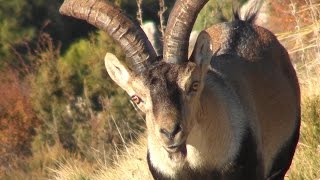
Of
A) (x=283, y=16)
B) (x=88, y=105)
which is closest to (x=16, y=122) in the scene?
(x=88, y=105)

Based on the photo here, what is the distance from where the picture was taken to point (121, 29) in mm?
7039

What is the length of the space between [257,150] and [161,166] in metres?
0.85

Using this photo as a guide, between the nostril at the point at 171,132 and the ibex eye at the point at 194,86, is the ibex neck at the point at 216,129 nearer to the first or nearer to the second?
the ibex eye at the point at 194,86

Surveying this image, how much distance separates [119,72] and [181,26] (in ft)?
1.96

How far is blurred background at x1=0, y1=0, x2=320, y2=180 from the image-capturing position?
12.1 m

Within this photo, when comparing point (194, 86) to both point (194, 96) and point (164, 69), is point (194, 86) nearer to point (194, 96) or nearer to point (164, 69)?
point (194, 96)

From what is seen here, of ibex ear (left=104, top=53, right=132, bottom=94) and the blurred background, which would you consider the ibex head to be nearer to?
ibex ear (left=104, top=53, right=132, bottom=94)

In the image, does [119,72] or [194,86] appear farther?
[119,72]

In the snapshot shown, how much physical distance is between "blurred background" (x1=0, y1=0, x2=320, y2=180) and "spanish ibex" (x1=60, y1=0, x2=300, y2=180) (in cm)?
177

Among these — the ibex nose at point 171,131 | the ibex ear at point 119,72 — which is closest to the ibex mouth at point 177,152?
the ibex nose at point 171,131

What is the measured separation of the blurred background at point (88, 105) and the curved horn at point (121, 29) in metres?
2.92

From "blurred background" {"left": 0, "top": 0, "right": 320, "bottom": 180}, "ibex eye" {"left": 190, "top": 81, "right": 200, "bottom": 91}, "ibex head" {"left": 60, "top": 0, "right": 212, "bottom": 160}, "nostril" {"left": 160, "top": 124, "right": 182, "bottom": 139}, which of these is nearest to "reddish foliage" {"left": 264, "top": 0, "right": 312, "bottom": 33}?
"blurred background" {"left": 0, "top": 0, "right": 320, "bottom": 180}

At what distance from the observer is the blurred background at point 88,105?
12086 mm

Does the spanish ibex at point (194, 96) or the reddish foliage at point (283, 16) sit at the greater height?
the spanish ibex at point (194, 96)
